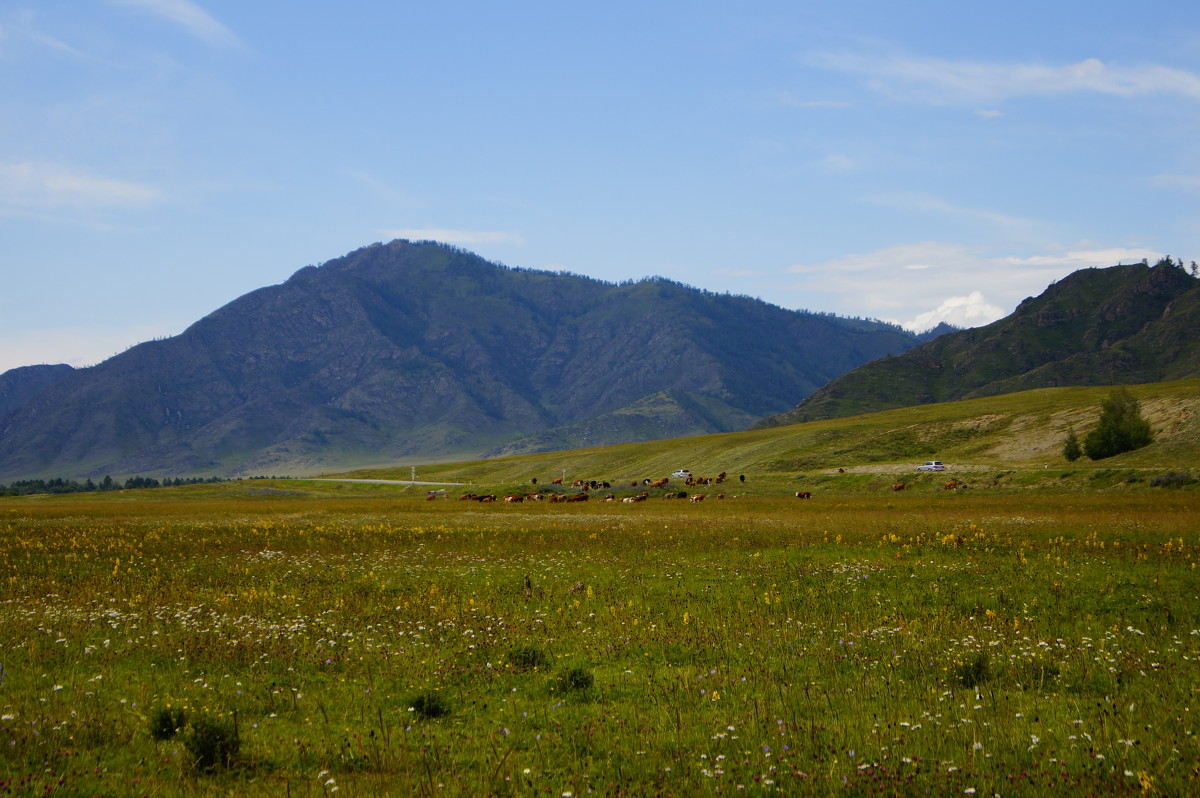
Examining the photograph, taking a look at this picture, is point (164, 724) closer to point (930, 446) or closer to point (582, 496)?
point (582, 496)

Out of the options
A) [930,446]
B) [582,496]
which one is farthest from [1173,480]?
[930,446]

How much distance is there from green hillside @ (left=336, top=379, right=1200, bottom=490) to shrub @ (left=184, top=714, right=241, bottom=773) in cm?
6730

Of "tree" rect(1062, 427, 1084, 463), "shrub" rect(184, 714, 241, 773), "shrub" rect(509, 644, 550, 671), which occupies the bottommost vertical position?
"tree" rect(1062, 427, 1084, 463)

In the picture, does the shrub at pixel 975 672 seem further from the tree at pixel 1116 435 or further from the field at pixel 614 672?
the tree at pixel 1116 435

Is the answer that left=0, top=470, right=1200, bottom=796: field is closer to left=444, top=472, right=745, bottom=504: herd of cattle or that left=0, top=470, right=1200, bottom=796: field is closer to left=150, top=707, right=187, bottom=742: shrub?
left=150, top=707, right=187, bottom=742: shrub

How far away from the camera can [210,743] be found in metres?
9.31

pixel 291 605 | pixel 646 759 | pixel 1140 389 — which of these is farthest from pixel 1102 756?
pixel 1140 389

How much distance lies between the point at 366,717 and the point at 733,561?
14999 millimetres

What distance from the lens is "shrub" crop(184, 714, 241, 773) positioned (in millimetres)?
9164

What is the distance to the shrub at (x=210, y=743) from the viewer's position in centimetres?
916

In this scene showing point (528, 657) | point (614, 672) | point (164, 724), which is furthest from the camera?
point (528, 657)

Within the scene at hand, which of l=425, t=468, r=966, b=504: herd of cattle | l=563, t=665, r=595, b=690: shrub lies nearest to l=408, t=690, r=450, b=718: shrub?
l=563, t=665, r=595, b=690: shrub

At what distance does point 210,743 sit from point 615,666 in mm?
6099

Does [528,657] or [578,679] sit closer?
[578,679]
